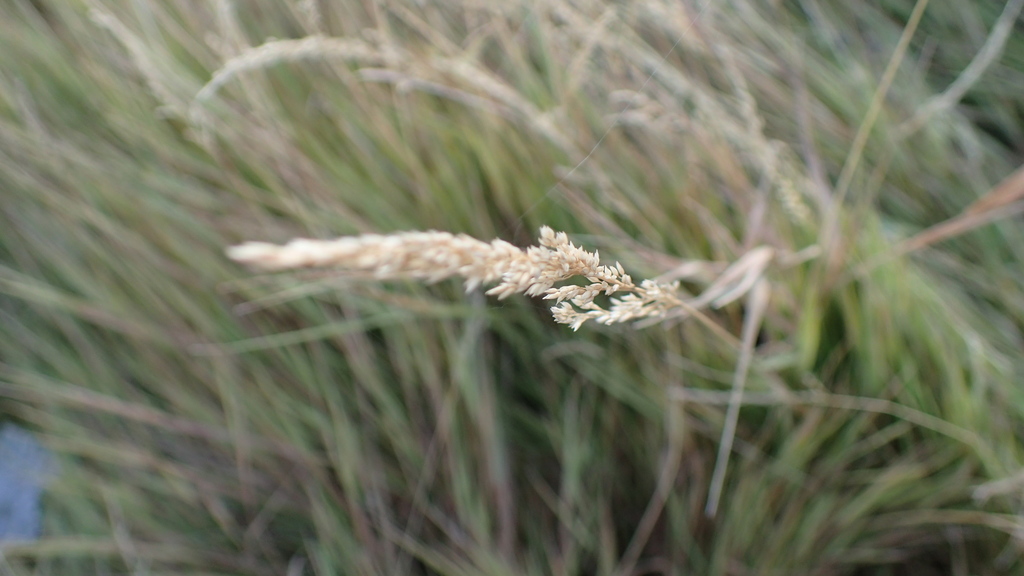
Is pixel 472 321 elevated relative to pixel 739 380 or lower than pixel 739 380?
elevated

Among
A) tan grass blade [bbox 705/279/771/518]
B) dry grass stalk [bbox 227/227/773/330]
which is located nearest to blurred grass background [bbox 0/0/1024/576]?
tan grass blade [bbox 705/279/771/518]

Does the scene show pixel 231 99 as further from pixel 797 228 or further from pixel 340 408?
pixel 797 228

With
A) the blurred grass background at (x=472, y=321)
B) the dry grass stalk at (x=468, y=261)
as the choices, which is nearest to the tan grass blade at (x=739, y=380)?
the blurred grass background at (x=472, y=321)

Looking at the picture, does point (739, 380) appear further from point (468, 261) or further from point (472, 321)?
point (468, 261)

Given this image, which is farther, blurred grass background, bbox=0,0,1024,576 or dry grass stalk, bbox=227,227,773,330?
blurred grass background, bbox=0,0,1024,576

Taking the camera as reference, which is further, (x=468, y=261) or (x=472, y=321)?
(x=472, y=321)

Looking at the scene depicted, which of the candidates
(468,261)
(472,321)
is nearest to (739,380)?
(472,321)

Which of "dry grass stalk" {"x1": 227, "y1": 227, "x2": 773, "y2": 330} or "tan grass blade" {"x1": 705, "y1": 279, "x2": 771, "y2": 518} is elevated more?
"dry grass stalk" {"x1": 227, "y1": 227, "x2": 773, "y2": 330}

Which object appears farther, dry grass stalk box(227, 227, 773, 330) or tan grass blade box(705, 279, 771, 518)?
tan grass blade box(705, 279, 771, 518)

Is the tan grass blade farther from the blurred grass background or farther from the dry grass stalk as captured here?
the dry grass stalk
